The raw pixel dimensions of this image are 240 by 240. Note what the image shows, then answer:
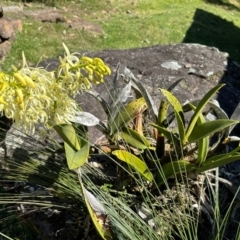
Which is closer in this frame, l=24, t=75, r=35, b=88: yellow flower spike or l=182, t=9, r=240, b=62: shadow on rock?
l=24, t=75, r=35, b=88: yellow flower spike

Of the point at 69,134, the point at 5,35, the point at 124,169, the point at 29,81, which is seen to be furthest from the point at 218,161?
the point at 5,35

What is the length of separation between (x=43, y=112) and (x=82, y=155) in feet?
1.04

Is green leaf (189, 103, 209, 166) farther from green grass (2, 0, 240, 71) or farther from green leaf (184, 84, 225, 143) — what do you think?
green grass (2, 0, 240, 71)

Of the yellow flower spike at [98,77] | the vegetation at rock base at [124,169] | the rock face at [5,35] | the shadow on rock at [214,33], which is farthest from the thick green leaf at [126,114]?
the shadow on rock at [214,33]

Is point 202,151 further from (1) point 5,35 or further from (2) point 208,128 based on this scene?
(1) point 5,35

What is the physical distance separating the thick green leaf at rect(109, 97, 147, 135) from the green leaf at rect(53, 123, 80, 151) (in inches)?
11.8

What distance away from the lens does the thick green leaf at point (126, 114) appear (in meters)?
2.49

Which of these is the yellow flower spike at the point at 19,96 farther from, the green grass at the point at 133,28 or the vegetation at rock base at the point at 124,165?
the green grass at the point at 133,28

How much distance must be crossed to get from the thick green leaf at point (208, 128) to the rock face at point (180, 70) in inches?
42.2

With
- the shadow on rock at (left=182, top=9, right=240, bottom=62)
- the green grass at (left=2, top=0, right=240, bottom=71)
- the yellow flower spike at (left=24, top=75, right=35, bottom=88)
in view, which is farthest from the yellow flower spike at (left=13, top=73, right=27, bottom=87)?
the shadow on rock at (left=182, top=9, right=240, bottom=62)

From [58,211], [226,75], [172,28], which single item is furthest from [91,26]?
[58,211]

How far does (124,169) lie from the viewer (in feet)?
7.46

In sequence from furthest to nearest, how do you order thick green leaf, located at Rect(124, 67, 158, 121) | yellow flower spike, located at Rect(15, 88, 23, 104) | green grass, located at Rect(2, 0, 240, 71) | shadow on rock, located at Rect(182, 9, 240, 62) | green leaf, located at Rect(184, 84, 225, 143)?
shadow on rock, located at Rect(182, 9, 240, 62), green grass, located at Rect(2, 0, 240, 71), thick green leaf, located at Rect(124, 67, 158, 121), green leaf, located at Rect(184, 84, 225, 143), yellow flower spike, located at Rect(15, 88, 23, 104)

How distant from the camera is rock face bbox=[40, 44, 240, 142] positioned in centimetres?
364
